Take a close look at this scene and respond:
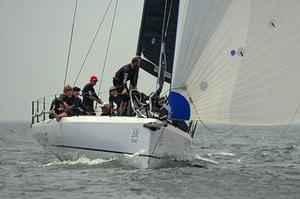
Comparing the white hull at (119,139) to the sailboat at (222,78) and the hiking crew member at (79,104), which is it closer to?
the sailboat at (222,78)

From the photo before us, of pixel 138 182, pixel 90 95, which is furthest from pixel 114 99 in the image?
pixel 138 182

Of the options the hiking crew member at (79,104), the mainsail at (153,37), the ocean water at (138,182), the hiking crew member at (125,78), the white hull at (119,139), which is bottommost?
the ocean water at (138,182)

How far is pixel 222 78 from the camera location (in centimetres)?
1181

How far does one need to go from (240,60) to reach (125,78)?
2.92 meters

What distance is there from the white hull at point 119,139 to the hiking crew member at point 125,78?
43.5 inches

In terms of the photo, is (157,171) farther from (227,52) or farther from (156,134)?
(227,52)

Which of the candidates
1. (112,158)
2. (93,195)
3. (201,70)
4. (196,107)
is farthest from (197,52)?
(93,195)

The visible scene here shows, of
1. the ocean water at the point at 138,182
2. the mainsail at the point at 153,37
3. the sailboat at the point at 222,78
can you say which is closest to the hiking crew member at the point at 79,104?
the ocean water at the point at 138,182

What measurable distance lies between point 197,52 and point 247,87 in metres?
1.22

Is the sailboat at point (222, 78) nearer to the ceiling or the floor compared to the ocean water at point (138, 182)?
nearer to the ceiling

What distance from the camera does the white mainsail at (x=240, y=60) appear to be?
11.6 m

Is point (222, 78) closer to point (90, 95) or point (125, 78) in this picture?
point (125, 78)

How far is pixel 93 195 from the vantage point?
9109 millimetres

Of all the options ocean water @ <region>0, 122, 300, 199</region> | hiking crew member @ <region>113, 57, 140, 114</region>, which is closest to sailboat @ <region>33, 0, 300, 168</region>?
ocean water @ <region>0, 122, 300, 199</region>
